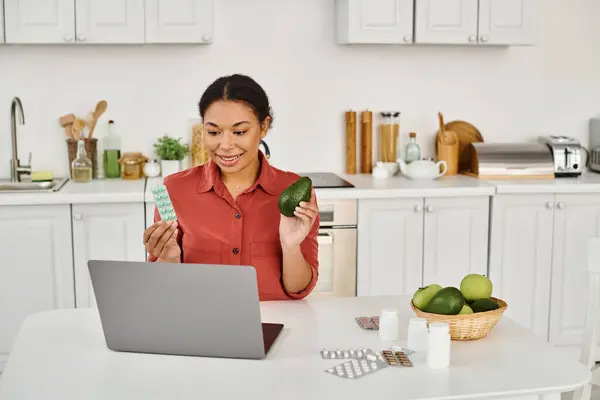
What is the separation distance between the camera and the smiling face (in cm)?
234

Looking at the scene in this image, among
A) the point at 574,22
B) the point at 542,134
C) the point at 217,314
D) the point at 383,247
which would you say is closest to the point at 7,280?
the point at 383,247

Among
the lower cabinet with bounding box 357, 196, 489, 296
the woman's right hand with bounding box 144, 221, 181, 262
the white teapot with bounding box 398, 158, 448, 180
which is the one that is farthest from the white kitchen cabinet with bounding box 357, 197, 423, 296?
the woman's right hand with bounding box 144, 221, 181, 262

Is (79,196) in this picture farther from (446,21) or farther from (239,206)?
(446,21)

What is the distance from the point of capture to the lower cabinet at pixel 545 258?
4.21 m

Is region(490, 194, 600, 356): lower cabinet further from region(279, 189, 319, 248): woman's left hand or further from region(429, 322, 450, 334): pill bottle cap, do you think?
region(429, 322, 450, 334): pill bottle cap

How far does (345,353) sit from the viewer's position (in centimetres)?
190

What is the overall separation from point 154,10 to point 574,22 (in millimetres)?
2387

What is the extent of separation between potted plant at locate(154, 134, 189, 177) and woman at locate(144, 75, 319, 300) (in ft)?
6.15

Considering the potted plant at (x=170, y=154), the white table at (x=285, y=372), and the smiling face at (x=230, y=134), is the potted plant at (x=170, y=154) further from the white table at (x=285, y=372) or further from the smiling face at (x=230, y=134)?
the white table at (x=285, y=372)

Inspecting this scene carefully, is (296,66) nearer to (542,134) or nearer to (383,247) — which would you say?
(383,247)

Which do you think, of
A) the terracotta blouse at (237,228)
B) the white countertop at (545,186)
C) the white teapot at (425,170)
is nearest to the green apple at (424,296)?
the terracotta blouse at (237,228)

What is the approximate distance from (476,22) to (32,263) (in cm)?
250

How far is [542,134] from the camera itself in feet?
→ 15.9

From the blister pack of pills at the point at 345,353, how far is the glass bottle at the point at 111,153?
2724 millimetres
